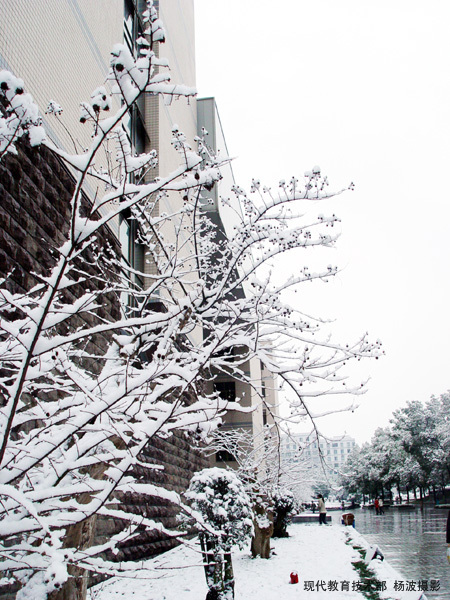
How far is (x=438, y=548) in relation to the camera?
14.3 meters

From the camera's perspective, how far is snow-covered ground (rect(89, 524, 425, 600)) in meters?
7.65

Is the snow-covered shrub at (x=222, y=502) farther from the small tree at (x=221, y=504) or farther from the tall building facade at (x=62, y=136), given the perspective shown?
the tall building facade at (x=62, y=136)

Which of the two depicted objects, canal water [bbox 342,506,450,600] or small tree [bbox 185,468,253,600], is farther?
canal water [bbox 342,506,450,600]

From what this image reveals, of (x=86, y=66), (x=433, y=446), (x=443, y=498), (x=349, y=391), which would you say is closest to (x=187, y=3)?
(x=86, y=66)

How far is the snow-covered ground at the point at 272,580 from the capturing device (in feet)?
25.1

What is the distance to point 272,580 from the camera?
9.13 m

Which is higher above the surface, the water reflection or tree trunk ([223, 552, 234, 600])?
tree trunk ([223, 552, 234, 600])

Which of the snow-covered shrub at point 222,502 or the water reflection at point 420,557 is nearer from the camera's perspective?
the snow-covered shrub at point 222,502

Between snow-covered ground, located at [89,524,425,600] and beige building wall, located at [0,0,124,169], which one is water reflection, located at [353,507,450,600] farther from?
beige building wall, located at [0,0,124,169]

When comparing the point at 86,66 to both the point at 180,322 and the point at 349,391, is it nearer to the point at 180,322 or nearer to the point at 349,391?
the point at 180,322

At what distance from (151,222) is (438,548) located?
13760mm

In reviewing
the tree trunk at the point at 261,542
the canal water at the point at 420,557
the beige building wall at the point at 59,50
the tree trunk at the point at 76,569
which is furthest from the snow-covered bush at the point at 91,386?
the tree trunk at the point at 261,542

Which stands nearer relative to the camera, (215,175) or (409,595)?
(215,175)

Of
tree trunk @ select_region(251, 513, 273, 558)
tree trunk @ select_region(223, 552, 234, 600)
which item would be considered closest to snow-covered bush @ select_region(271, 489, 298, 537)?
tree trunk @ select_region(251, 513, 273, 558)
